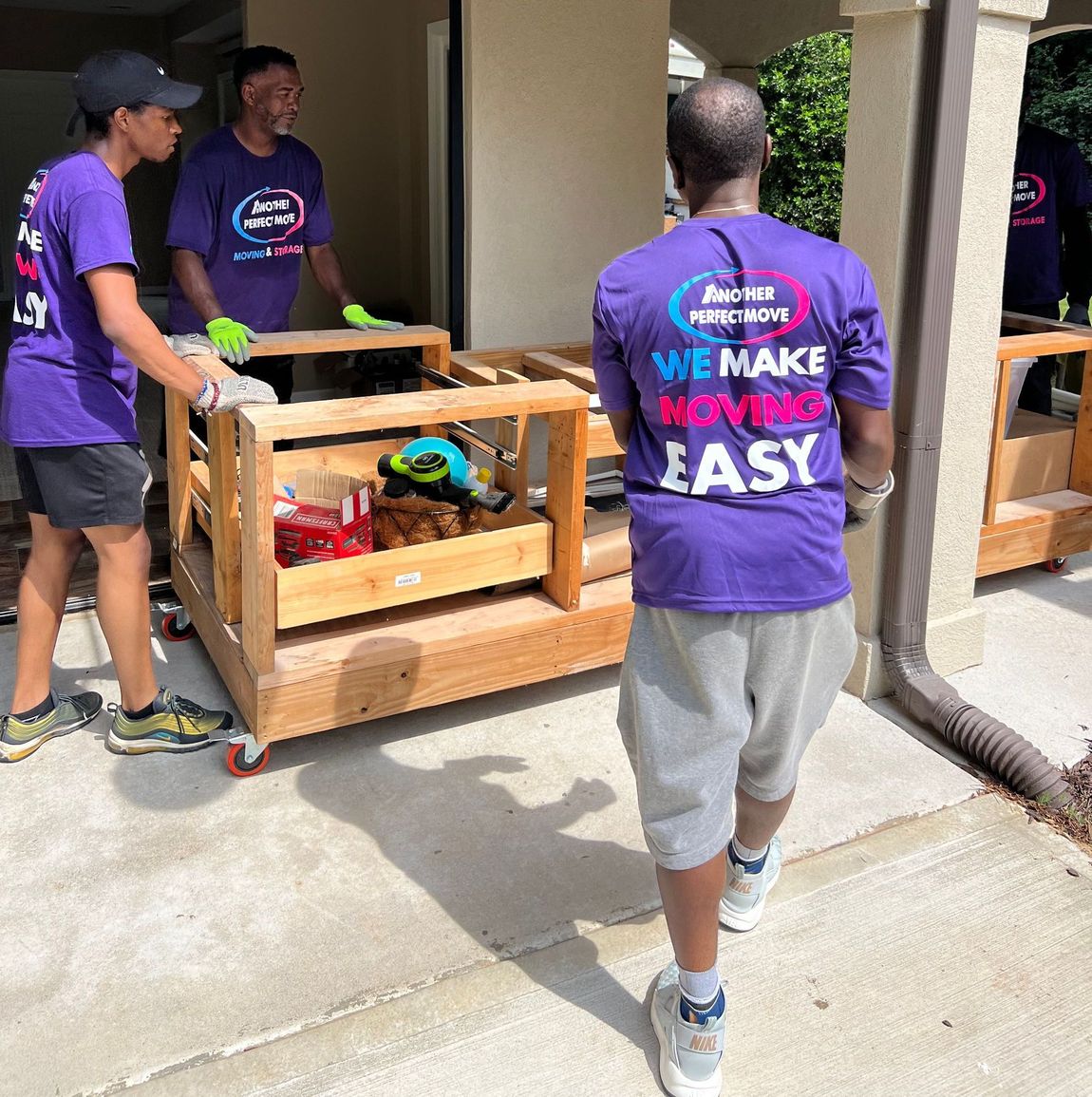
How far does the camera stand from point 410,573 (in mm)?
3178

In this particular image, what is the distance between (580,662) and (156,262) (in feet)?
31.4

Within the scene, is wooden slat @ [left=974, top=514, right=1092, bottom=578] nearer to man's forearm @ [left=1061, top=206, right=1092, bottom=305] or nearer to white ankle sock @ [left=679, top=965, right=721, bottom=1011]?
man's forearm @ [left=1061, top=206, right=1092, bottom=305]

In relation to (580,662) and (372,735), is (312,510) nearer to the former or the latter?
(372,735)

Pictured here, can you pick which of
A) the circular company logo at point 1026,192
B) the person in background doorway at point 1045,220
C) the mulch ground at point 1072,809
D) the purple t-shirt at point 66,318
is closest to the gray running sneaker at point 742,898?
the mulch ground at point 1072,809

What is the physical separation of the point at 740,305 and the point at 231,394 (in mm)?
1627

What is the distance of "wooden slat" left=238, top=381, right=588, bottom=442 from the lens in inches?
111

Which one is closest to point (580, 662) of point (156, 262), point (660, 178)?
point (660, 178)

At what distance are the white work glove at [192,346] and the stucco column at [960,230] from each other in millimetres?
1980

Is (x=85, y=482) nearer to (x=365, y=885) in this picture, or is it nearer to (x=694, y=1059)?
(x=365, y=885)

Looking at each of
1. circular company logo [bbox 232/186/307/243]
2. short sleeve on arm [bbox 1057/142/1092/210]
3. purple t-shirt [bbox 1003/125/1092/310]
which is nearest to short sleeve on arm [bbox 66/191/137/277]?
circular company logo [bbox 232/186/307/243]

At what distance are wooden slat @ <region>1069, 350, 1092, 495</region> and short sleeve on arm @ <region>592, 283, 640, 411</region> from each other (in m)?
3.21

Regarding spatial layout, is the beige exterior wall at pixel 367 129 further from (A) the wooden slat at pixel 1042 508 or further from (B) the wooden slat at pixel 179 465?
(A) the wooden slat at pixel 1042 508

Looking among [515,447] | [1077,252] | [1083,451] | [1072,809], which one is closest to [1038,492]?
[1083,451]

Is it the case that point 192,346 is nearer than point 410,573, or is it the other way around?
point 410,573
